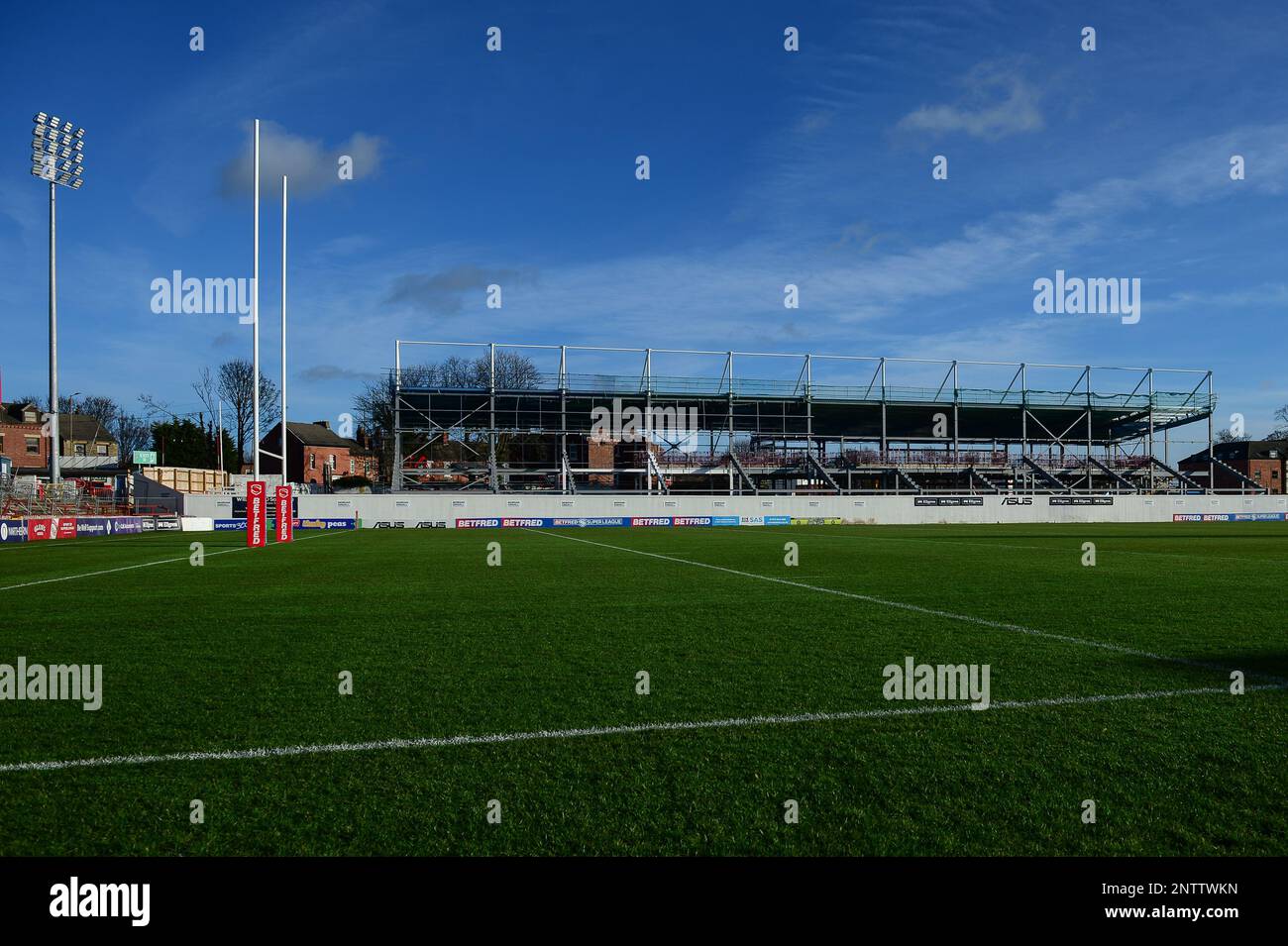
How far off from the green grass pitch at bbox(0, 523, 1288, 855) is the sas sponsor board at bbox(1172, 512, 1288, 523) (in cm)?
4431

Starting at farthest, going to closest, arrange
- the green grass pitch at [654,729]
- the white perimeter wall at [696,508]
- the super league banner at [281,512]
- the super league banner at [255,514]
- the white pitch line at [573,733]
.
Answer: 1. the white perimeter wall at [696,508]
2. the super league banner at [281,512]
3. the super league banner at [255,514]
4. the white pitch line at [573,733]
5. the green grass pitch at [654,729]

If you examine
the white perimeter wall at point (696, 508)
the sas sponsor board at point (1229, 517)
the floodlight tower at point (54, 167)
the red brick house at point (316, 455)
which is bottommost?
the sas sponsor board at point (1229, 517)

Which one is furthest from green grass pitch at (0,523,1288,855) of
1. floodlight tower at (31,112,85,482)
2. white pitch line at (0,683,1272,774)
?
floodlight tower at (31,112,85,482)

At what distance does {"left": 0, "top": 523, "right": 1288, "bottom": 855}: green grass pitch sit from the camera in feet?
10.9

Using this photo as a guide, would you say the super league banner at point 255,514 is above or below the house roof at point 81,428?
below

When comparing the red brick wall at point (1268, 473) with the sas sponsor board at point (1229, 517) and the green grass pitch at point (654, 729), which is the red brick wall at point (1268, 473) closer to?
the sas sponsor board at point (1229, 517)

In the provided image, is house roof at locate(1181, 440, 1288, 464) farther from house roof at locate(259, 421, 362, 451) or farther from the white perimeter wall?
house roof at locate(259, 421, 362, 451)

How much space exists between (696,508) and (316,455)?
6380cm

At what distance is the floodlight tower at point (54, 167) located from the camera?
106ft

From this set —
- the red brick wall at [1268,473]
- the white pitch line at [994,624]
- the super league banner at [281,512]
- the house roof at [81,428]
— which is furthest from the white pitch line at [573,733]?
the red brick wall at [1268,473]

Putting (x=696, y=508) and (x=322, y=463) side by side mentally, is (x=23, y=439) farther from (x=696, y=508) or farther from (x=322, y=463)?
(x=696, y=508)

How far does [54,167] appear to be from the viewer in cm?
3366

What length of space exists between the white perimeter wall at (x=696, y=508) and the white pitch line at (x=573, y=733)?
3562 cm
